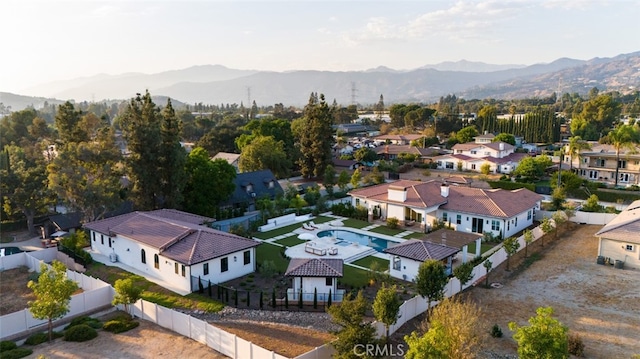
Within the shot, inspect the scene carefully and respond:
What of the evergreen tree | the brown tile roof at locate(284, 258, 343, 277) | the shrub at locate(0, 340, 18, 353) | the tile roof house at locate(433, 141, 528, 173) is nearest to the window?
the brown tile roof at locate(284, 258, 343, 277)

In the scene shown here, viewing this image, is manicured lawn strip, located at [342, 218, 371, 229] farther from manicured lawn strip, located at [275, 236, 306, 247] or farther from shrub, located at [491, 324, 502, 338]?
shrub, located at [491, 324, 502, 338]

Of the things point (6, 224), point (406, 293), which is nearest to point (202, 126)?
point (6, 224)

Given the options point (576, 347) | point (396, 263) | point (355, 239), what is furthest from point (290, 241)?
point (576, 347)

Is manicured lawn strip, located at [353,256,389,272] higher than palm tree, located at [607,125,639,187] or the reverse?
the reverse

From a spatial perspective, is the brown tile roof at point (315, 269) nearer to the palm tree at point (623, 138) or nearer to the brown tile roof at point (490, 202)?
the brown tile roof at point (490, 202)

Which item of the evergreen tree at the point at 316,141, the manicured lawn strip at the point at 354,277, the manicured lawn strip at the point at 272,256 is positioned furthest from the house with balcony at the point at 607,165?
the manicured lawn strip at the point at 272,256

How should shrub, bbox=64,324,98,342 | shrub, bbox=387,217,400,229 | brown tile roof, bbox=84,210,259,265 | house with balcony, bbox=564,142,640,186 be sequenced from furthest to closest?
1. house with balcony, bbox=564,142,640,186
2. shrub, bbox=387,217,400,229
3. brown tile roof, bbox=84,210,259,265
4. shrub, bbox=64,324,98,342

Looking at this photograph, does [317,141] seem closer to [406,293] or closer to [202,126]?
[406,293]
